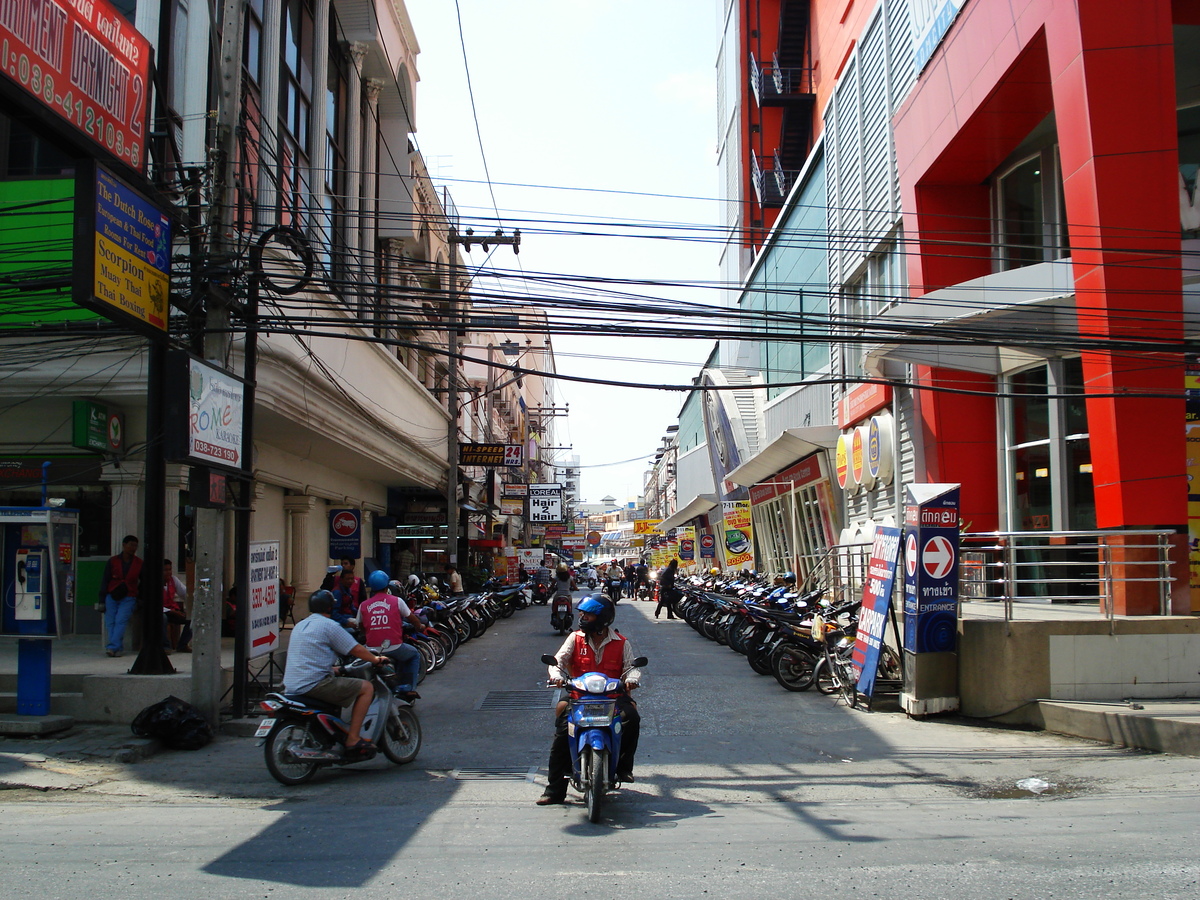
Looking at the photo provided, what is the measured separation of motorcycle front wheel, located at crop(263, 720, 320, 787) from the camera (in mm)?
8039

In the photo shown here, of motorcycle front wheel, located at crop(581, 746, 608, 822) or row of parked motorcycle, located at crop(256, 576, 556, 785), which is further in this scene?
row of parked motorcycle, located at crop(256, 576, 556, 785)

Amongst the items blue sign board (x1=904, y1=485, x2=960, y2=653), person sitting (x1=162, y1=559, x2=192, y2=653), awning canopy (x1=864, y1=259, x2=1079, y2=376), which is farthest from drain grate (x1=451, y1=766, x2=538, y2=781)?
awning canopy (x1=864, y1=259, x2=1079, y2=376)

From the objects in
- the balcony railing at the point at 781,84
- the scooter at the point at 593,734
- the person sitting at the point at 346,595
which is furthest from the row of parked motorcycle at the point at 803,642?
the balcony railing at the point at 781,84

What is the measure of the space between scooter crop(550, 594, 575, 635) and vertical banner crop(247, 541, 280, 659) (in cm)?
1145

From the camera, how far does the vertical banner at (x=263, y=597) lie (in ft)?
35.9

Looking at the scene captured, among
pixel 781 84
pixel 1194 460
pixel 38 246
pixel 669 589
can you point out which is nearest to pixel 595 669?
pixel 1194 460

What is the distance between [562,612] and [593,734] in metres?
16.2

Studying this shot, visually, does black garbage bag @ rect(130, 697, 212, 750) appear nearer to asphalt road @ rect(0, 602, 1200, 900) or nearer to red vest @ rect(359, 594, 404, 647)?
asphalt road @ rect(0, 602, 1200, 900)

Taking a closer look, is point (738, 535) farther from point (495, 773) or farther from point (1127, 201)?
point (495, 773)

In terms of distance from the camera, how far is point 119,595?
504 inches

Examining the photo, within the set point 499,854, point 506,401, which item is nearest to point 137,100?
point 499,854

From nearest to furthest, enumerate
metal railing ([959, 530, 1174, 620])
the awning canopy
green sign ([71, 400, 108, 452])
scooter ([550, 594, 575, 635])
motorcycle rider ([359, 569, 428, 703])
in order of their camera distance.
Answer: metal railing ([959, 530, 1174, 620]) < motorcycle rider ([359, 569, 428, 703]) < the awning canopy < green sign ([71, 400, 108, 452]) < scooter ([550, 594, 575, 635])

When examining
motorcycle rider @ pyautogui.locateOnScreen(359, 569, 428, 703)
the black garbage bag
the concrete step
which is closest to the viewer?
the concrete step

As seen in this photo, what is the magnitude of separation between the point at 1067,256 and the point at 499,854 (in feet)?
45.5
